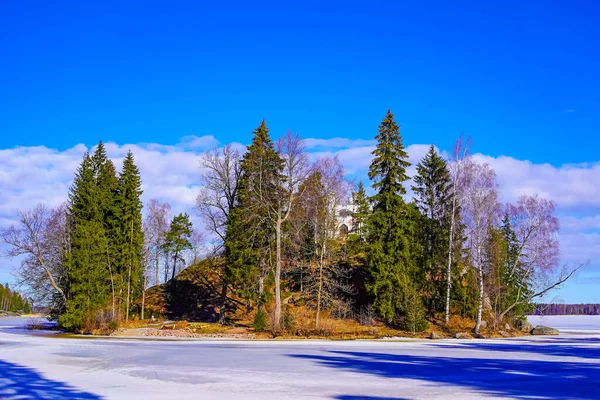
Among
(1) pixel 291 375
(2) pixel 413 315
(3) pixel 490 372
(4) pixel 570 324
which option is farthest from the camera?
(4) pixel 570 324

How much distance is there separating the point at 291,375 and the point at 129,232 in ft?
108

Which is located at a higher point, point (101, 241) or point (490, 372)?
point (101, 241)

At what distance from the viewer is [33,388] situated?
1216cm

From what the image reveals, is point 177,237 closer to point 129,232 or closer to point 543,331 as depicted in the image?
point 129,232

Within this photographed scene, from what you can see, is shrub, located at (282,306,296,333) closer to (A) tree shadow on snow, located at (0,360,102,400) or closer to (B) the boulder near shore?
(B) the boulder near shore

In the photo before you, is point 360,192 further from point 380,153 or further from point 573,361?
point 573,361

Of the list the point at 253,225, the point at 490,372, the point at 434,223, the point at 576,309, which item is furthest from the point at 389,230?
the point at 576,309

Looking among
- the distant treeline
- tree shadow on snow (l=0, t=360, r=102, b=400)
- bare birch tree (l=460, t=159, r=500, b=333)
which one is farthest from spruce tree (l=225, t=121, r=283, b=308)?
the distant treeline

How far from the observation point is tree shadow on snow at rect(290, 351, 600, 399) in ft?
40.3

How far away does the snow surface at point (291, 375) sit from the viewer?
38.3 ft

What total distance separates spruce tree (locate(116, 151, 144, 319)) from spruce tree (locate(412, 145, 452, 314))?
23.4 metres

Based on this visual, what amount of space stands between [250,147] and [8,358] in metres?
26.7

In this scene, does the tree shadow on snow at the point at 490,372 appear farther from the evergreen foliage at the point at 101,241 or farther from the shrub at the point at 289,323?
the evergreen foliage at the point at 101,241

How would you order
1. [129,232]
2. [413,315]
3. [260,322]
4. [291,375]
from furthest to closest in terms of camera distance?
1. [129,232]
2. [413,315]
3. [260,322]
4. [291,375]
